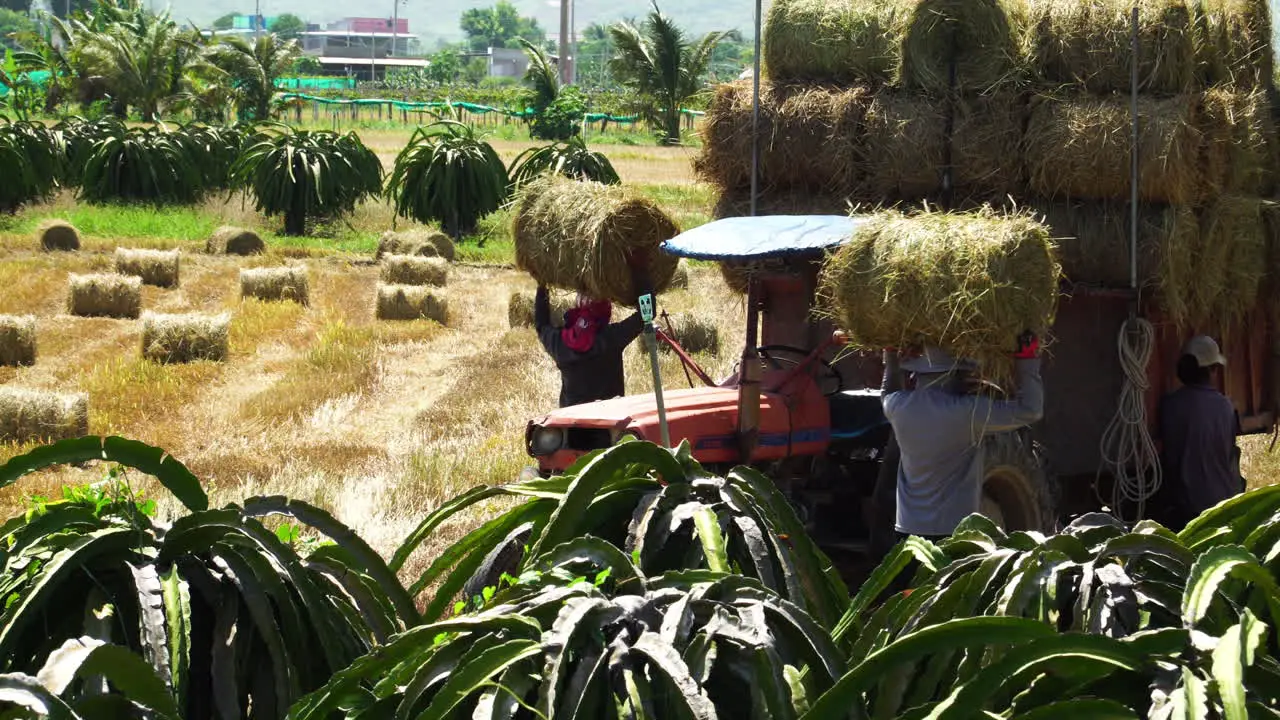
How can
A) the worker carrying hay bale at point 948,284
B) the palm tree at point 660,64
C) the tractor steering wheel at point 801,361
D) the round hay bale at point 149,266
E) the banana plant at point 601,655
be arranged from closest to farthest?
the banana plant at point 601,655, the worker carrying hay bale at point 948,284, the tractor steering wheel at point 801,361, the round hay bale at point 149,266, the palm tree at point 660,64

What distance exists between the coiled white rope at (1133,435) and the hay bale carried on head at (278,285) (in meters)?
14.8

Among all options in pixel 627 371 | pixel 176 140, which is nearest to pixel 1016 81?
pixel 627 371

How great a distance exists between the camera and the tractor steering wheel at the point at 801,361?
809 cm

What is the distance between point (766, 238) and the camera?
7254 millimetres

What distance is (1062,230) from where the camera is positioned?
25.8 feet

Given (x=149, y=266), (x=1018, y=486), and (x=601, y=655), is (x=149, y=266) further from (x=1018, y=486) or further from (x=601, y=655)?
(x=601, y=655)

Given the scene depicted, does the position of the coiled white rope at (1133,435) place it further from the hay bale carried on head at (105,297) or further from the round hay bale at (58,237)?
the round hay bale at (58,237)

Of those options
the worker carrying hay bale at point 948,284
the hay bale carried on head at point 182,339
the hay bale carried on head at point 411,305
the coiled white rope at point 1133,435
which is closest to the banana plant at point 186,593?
the worker carrying hay bale at point 948,284

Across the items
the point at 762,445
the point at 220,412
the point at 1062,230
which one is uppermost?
the point at 1062,230

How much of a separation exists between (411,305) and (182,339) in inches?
164

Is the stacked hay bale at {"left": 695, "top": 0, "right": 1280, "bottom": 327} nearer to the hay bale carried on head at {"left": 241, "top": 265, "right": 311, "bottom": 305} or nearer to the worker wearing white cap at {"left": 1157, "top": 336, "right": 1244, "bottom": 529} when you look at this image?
the worker wearing white cap at {"left": 1157, "top": 336, "right": 1244, "bottom": 529}

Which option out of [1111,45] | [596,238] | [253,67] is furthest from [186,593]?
[253,67]

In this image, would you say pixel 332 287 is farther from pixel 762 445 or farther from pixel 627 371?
pixel 762 445

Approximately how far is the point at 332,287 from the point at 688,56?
31431 mm
